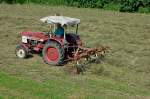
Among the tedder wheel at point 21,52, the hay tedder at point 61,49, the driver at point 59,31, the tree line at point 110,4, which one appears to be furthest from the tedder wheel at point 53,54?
the tree line at point 110,4

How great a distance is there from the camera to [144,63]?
17547 mm

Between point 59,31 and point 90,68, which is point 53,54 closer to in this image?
point 59,31

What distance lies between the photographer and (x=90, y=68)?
1695cm

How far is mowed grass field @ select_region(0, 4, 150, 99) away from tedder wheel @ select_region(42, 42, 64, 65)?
0.30 metres

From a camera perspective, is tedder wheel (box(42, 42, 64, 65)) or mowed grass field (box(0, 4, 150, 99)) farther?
tedder wheel (box(42, 42, 64, 65))

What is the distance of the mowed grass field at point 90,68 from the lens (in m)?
14.0

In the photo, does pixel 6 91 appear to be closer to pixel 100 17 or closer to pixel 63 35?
pixel 63 35

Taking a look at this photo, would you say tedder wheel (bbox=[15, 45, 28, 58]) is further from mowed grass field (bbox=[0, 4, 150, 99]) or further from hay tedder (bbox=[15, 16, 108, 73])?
mowed grass field (bbox=[0, 4, 150, 99])

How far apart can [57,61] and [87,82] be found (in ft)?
7.22

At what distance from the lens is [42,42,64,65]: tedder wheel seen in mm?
17016

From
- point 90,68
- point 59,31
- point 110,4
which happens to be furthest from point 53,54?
point 110,4

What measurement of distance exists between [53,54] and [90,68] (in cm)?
149

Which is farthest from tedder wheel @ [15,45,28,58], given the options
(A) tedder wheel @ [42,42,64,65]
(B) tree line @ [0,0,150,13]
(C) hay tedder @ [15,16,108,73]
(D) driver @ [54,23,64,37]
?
(B) tree line @ [0,0,150,13]

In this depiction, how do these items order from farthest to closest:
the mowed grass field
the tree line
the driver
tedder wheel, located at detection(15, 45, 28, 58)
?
1. the tree line
2. tedder wheel, located at detection(15, 45, 28, 58)
3. the driver
4. the mowed grass field
